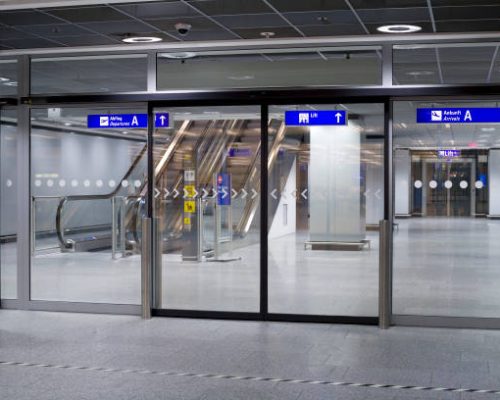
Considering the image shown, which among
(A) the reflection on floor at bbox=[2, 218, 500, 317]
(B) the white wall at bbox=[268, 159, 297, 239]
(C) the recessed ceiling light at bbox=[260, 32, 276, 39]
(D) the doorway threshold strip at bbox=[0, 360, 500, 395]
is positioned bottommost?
(D) the doorway threshold strip at bbox=[0, 360, 500, 395]

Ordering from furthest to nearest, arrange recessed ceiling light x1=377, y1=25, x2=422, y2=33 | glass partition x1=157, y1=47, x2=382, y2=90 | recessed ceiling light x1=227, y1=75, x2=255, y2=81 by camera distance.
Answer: recessed ceiling light x1=227, y1=75, x2=255, y2=81, glass partition x1=157, y1=47, x2=382, y2=90, recessed ceiling light x1=377, y1=25, x2=422, y2=33

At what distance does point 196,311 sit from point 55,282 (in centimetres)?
251

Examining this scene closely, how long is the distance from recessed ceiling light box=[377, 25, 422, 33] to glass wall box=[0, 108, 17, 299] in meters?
4.48

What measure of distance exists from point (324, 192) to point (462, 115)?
5.98 feet

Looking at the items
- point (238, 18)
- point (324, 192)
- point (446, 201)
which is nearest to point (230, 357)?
point (324, 192)

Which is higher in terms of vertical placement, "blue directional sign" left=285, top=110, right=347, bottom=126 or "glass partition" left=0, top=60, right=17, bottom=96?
"glass partition" left=0, top=60, right=17, bottom=96

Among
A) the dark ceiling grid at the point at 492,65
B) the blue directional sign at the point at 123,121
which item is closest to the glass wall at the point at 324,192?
the dark ceiling grid at the point at 492,65

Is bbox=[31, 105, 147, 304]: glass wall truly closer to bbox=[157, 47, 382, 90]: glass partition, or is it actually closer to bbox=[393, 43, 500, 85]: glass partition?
bbox=[157, 47, 382, 90]: glass partition

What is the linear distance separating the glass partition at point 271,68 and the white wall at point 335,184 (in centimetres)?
70

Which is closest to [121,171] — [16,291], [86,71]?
[86,71]

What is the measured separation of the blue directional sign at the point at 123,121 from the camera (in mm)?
8969

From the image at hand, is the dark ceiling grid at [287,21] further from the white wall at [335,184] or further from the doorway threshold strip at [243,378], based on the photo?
the doorway threshold strip at [243,378]

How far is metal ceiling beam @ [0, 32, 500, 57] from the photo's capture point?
8031mm

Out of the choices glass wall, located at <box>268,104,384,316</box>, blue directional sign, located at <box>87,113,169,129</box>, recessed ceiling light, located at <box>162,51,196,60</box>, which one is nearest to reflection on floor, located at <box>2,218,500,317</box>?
glass wall, located at <box>268,104,384,316</box>
